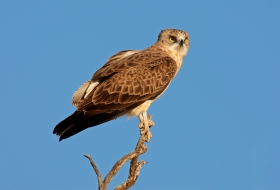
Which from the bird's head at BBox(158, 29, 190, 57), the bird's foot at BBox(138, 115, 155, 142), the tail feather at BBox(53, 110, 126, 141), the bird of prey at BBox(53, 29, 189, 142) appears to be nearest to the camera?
the tail feather at BBox(53, 110, 126, 141)

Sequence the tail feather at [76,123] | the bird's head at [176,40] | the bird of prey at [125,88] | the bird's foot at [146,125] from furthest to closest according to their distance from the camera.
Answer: the bird's head at [176,40] → the bird's foot at [146,125] → the bird of prey at [125,88] → the tail feather at [76,123]

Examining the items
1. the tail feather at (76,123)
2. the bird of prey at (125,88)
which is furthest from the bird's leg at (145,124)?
the tail feather at (76,123)

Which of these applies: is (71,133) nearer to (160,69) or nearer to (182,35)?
(160,69)

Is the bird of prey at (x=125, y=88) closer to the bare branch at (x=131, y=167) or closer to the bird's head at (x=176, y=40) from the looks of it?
the bird's head at (x=176, y=40)

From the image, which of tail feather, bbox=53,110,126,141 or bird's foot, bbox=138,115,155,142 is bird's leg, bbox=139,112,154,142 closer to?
bird's foot, bbox=138,115,155,142

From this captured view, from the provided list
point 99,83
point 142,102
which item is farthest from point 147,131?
point 99,83

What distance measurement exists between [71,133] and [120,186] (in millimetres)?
1476

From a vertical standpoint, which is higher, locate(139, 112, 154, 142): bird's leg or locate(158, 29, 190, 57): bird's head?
locate(158, 29, 190, 57): bird's head

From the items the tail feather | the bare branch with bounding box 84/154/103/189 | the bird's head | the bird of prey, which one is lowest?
the bare branch with bounding box 84/154/103/189

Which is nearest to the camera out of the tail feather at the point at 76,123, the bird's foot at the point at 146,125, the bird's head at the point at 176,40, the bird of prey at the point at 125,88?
the tail feather at the point at 76,123

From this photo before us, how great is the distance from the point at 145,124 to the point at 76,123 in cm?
158

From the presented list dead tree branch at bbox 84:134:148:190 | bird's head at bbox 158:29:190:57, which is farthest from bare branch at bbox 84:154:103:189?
bird's head at bbox 158:29:190:57

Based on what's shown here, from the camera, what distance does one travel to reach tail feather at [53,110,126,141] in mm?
12227

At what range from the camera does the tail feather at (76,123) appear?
12227 mm
